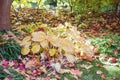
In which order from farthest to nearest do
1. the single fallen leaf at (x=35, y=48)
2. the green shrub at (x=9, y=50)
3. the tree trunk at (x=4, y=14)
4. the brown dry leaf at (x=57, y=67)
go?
the tree trunk at (x=4, y=14), the single fallen leaf at (x=35, y=48), the green shrub at (x=9, y=50), the brown dry leaf at (x=57, y=67)

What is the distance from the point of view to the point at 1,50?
14.6ft

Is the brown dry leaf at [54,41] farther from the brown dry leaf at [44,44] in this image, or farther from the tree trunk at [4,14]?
the tree trunk at [4,14]

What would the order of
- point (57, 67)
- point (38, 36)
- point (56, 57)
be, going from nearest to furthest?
point (57, 67) → point (38, 36) → point (56, 57)

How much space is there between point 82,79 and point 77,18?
15.7ft

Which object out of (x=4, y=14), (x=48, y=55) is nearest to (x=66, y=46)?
(x=48, y=55)

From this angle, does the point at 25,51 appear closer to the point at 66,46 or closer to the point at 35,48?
the point at 35,48

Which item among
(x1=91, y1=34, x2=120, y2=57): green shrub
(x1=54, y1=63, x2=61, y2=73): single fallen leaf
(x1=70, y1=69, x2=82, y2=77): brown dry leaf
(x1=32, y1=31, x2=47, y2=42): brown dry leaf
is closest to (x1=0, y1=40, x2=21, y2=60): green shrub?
(x1=32, y1=31, x2=47, y2=42): brown dry leaf

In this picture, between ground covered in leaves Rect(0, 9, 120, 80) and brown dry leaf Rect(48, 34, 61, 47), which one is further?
brown dry leaf Rect(48, 34, 61, 47)

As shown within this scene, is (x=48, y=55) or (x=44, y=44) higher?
(x=44, y=44)

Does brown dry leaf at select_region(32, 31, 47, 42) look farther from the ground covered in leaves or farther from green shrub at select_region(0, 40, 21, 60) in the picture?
green shrub at select_region(0, 40, 21, 60)

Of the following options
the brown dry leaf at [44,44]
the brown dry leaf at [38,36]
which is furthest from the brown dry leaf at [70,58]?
the brown dry leaf at [38,36]

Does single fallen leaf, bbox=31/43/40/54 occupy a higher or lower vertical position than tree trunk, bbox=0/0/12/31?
lower

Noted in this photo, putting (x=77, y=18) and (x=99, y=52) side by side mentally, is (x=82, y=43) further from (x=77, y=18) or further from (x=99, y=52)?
(x=77, y=18)

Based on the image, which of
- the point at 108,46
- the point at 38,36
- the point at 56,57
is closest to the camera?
the point at 38,36
